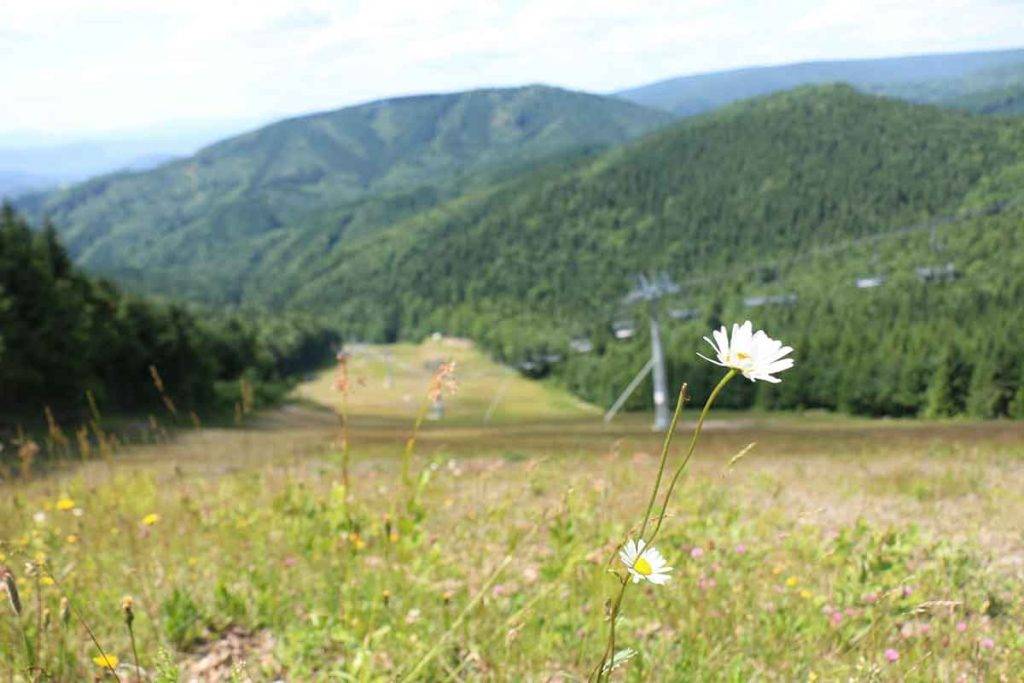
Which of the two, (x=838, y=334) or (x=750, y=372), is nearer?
(x=750, y=372)

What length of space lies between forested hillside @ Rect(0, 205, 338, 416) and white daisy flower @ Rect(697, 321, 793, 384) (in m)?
35.5

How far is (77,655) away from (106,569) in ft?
5.12

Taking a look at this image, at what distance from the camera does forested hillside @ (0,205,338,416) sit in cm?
3606

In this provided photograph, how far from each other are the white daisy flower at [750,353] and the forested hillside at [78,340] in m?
35.5

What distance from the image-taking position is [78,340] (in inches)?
1501

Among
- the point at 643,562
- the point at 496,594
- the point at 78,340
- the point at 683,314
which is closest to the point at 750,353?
the point at 643,562

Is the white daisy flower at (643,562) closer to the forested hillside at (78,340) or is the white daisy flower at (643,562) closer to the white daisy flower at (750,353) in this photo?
the white daisy flower at (750,353)

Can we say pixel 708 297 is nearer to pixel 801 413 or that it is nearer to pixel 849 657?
pixel 801 413

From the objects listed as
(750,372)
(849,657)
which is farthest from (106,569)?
(750,372)

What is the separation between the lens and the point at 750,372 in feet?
5.74

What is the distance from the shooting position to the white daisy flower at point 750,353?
174 cm

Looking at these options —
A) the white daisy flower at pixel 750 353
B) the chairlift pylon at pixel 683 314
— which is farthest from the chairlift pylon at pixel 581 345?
the white daisy flower at pixel 750 353

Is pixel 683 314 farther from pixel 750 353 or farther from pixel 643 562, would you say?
pixel 750 353

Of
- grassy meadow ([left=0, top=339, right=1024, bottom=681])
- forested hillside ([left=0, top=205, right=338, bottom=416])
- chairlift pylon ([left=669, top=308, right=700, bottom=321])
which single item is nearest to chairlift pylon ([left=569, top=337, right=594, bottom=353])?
chairlift pylon ([left=669, top=308, right=700, bottom=321])
